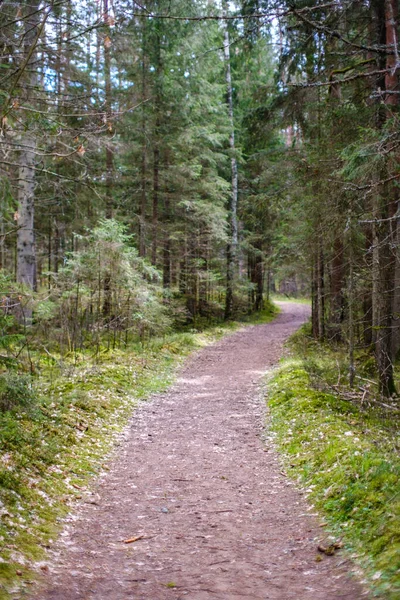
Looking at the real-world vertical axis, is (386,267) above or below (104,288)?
above

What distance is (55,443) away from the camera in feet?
21.3

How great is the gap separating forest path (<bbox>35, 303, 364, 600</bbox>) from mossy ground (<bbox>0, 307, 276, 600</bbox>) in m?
0.23

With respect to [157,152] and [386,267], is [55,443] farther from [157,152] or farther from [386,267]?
[157,152]

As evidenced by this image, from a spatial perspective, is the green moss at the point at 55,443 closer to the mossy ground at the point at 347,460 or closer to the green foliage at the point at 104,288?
the green foliage at the point at 104,288

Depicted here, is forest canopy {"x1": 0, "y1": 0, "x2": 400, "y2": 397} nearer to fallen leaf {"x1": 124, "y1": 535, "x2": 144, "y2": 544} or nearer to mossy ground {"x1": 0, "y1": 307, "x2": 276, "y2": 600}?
mossy ground {"x1": 0, "y1": 307, "x2": 276, "y2": 600}

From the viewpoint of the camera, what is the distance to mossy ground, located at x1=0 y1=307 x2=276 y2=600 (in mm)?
4070

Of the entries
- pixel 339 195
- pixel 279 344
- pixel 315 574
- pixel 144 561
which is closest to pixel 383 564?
pixel 315 574

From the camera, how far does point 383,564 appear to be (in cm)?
340

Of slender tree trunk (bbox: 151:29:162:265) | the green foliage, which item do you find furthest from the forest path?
slender tree trunk (bbox: 151:29:162:265)

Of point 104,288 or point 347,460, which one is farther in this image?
point 104,288

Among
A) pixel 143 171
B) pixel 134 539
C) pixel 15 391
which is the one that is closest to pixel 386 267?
pixel 134 539

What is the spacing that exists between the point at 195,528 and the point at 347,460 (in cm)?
195

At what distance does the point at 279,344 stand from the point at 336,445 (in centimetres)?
1294

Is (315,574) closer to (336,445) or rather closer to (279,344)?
(336,445)
